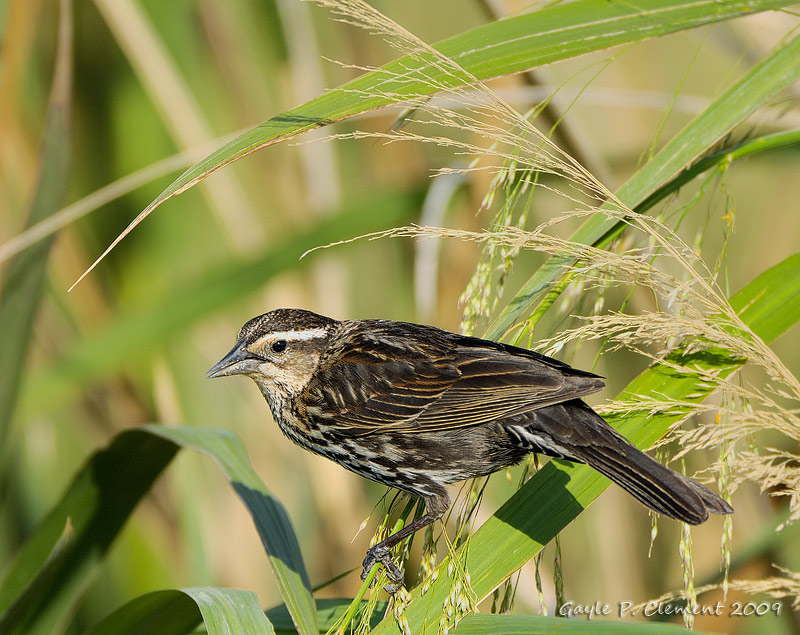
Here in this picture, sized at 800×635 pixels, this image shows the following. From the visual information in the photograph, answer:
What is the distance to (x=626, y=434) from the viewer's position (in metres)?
1.97

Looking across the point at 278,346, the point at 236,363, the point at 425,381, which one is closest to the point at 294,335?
the point at 278,346

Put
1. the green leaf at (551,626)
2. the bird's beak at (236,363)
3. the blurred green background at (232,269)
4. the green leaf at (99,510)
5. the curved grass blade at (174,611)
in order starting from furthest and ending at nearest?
the blurred green background at (232,269), the bird's beak at (236,363), the green leaf at (99,510), the curved grass blade at (174,611), the green leaf at (551,626)

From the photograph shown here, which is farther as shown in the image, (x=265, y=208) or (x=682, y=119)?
(x=682, y=119)

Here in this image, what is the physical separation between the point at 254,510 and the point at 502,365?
74cm

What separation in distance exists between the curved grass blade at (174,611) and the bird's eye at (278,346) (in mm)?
1022

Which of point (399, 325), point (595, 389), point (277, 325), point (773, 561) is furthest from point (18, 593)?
point (773, 561)

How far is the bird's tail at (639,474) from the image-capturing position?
1827 millimetres

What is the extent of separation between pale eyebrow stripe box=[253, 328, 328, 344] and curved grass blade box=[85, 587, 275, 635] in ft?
3.38

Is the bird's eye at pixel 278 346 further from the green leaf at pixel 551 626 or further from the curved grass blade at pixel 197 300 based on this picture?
the green leaf at pixel 551 626

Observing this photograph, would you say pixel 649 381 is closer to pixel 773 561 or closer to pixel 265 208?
pixel 773 561

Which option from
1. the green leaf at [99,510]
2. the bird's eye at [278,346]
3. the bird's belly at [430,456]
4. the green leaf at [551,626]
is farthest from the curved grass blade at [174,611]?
the bird's eye at [278,346]

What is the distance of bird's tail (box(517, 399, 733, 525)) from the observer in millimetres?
1827

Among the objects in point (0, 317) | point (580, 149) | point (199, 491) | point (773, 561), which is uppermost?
point (580, 149)

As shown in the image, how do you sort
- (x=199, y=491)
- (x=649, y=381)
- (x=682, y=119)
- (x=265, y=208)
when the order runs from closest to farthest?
(x=649, y=381), (x=199, y=491), (x=265, y=208), (x=682, y=119)
